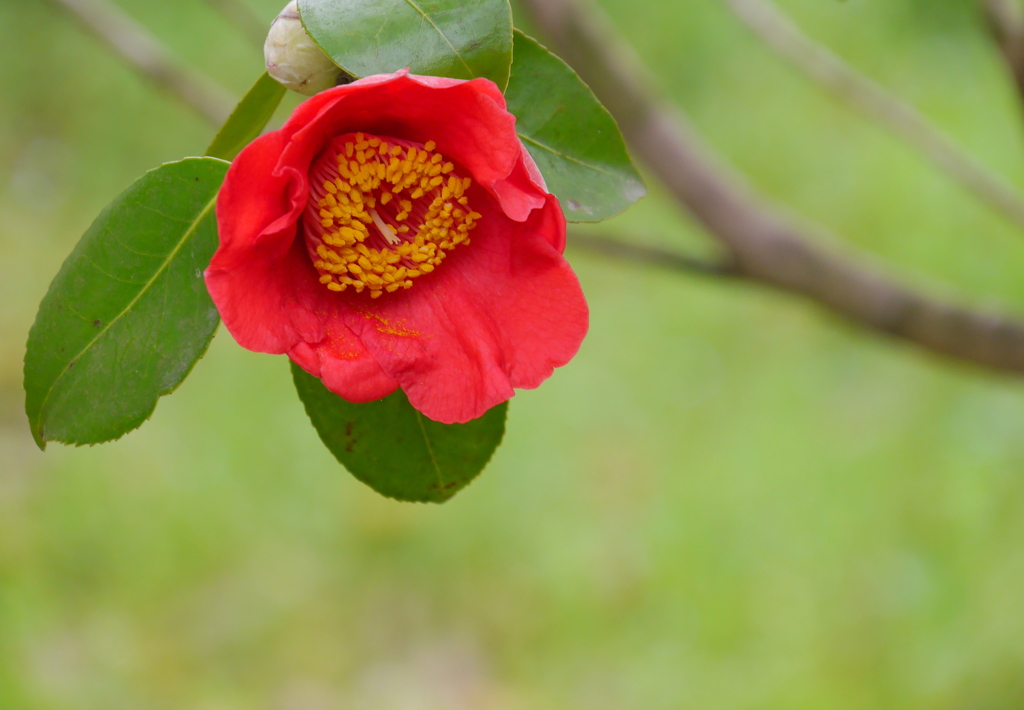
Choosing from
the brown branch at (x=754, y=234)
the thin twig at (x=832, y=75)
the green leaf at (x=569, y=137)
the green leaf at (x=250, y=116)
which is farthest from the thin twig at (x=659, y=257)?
the green leaf at (x=250, y=116)

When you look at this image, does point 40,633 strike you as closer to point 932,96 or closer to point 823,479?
point 823,479

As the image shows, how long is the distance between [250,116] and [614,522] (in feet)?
6.79

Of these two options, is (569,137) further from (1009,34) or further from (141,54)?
(141,54)

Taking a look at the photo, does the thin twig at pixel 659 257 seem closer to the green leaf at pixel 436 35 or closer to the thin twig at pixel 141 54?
the thin twig at pixel 141 54

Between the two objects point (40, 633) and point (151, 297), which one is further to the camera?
point (40, 633)

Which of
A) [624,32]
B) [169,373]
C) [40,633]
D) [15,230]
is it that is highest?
[169,373]

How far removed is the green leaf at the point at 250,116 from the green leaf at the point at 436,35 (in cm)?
7

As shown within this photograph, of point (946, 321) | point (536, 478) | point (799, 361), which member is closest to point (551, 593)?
point (536, 478)

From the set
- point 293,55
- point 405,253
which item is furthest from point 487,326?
point 293,55

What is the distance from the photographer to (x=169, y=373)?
52 cm

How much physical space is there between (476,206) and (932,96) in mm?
3123

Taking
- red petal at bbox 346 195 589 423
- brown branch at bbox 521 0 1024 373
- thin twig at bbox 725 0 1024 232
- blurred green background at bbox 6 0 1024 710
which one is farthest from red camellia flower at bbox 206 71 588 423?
blurred green background at bbox 6 0 1024 710

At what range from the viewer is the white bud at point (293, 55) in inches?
19.8

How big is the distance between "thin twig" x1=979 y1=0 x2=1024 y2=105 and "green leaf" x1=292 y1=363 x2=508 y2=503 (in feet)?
2.54
